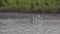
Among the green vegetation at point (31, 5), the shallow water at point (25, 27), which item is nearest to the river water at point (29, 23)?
the shallow water at point (25, 27)

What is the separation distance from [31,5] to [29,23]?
593 mm

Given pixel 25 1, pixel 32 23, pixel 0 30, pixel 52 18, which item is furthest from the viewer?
pixel 25 1

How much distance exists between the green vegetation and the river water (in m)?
0.17

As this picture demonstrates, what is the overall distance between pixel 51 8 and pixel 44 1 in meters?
0.22

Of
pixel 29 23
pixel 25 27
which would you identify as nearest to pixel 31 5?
pixel 29 23

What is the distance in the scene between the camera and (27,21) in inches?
121

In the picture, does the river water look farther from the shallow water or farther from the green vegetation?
the green vegetation

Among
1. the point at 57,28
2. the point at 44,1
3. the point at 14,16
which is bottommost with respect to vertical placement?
the point at 57,28

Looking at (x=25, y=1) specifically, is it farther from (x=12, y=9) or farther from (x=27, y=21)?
(x=27, y=21)

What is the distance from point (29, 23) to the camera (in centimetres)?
300

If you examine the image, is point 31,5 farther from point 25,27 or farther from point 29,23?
point 25,27

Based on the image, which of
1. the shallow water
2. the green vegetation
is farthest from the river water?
the green vegetation

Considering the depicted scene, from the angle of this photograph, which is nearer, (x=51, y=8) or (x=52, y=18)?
(x=52, y=18)

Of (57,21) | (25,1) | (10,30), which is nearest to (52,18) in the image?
(57,21)
